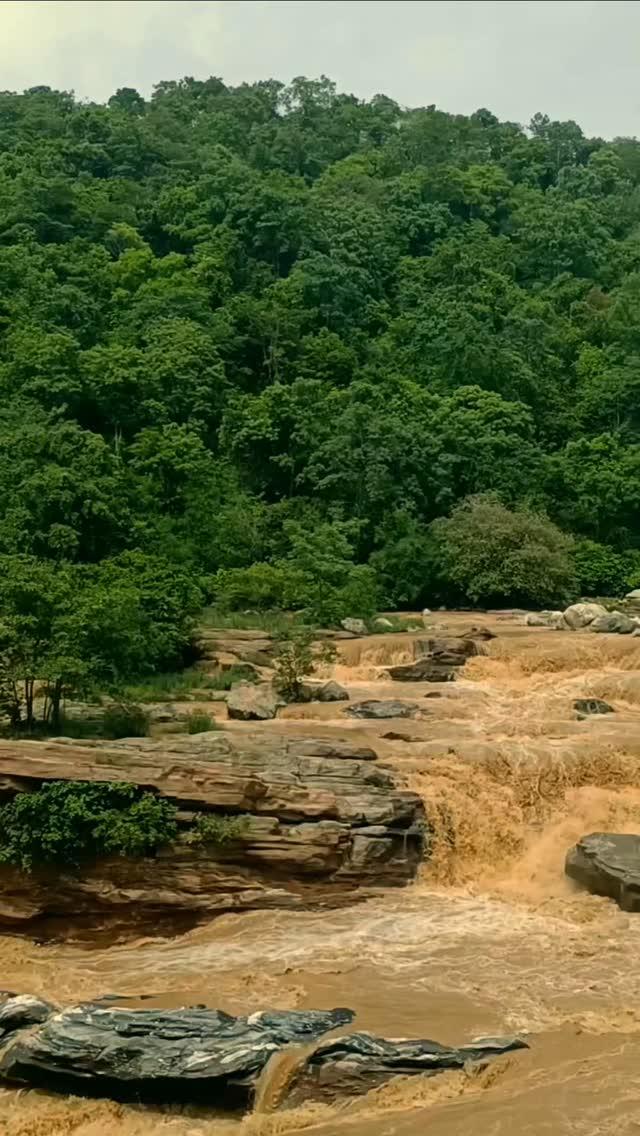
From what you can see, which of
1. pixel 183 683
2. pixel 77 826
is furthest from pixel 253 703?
pixel 77 826

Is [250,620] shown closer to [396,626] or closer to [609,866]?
[396,626]

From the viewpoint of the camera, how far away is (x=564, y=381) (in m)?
41.1

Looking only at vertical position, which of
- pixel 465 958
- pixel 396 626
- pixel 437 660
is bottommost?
pixel 465 958

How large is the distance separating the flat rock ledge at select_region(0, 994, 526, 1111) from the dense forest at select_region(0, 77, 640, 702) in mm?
7037

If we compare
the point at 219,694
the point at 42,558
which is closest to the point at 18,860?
the point at 219,694

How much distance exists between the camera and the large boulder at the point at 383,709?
56.9 feet

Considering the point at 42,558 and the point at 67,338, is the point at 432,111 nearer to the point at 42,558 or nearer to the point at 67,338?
the point at 67,338

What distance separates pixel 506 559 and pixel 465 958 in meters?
19.5

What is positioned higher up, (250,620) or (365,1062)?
(250,620)

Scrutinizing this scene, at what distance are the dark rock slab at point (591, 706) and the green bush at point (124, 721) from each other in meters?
6.88

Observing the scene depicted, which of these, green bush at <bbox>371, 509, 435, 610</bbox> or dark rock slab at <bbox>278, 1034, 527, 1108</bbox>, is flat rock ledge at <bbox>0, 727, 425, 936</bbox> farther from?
green bush at <bbox>371, 509, 435, 610</bbox>

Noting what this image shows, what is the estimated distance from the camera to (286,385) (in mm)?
38250

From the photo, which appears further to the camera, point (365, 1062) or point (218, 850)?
point (218, 850)

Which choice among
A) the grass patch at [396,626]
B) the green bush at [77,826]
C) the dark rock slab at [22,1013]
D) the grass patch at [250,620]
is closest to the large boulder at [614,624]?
the grass patch at [396,626]
